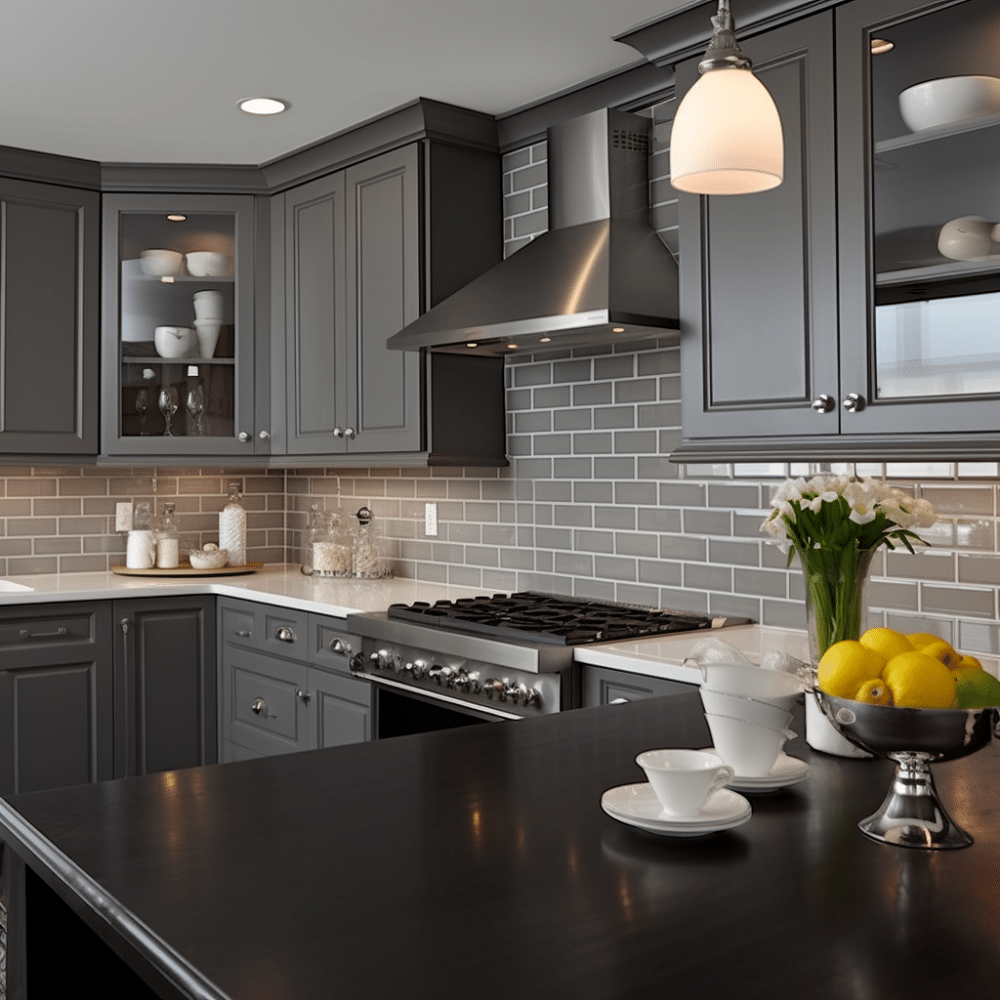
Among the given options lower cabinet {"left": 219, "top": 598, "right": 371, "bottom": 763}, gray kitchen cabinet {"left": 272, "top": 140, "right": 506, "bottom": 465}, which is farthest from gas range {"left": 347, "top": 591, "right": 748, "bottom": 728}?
gray kitchen cabinet {"left": 272, "top": 140, "right": 506, "bottom": 465}

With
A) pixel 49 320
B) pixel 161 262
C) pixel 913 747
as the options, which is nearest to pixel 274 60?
pixel 161 262

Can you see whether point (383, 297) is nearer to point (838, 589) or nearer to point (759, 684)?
point (838, 589)

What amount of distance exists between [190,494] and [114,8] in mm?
2399

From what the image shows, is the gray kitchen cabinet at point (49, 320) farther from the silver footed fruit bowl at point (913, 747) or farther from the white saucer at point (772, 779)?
the silver footed fruit bowl at point (913, 747)

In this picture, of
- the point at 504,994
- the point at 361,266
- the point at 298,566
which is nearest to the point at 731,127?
the point at 504,994

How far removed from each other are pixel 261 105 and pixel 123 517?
1835 mm

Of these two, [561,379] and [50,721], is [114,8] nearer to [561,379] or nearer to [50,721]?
[561,379]

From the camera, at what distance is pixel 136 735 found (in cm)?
409

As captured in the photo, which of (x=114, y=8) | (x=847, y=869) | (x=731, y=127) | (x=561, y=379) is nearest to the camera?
(x=847, y=869)

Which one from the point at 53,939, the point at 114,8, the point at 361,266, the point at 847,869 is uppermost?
the point at 114,8

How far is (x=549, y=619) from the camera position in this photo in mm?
3145

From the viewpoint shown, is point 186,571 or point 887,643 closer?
point 887,643

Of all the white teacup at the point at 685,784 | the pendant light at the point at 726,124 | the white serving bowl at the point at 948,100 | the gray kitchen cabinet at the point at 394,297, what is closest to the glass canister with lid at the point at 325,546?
the gray kitchen cabinet at the point at 394,297

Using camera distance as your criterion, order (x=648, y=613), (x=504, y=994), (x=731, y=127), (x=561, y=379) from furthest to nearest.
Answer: (x=561, y=379), (x=648, y=613), (x=731, y=127), (x=504, y=994)
